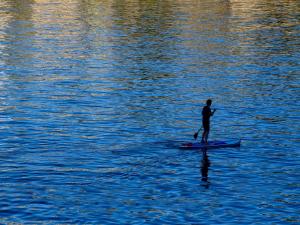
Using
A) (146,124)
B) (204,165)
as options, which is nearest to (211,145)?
(204,165)

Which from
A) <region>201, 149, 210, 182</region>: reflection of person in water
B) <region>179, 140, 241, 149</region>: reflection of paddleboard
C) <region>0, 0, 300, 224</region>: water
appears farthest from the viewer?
<region>179, 140, 241, 149</region>: reflection of paddleboard

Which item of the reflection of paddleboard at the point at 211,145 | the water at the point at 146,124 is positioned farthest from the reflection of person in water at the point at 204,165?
the reflection of paddleboard at the point at 211,145

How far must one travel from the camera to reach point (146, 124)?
54.6 meters

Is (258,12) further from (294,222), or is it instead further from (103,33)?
(294,222)

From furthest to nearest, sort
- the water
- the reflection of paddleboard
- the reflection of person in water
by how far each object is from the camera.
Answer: the reflection of paddleboard, the reflection of person in water, the water

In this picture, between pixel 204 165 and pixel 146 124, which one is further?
pixel 146 124

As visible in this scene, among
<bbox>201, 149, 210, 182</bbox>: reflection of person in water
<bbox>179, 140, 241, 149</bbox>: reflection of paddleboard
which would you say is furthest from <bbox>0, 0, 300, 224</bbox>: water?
<bbox>179, 140, 241, 149</bbox>: reflection of paddleboard

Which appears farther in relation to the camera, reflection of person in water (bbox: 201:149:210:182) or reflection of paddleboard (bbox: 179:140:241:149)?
reflection of paddleboard (bbox: 179:140:241:149)

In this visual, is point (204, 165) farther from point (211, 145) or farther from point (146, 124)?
point (146, 124)

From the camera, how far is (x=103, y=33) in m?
114

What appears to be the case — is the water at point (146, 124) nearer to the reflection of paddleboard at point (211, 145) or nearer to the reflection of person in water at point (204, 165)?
the reflection of person in water at point (204, 165)

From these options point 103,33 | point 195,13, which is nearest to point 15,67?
point 103,33

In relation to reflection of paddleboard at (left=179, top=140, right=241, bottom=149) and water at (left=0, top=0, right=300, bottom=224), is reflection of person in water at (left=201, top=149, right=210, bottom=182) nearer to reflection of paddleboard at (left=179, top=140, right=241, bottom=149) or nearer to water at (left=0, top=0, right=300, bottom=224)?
water at (left=0, top=0, right=300, bottom=224)

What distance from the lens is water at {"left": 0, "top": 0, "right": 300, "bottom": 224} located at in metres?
→ 36.4
